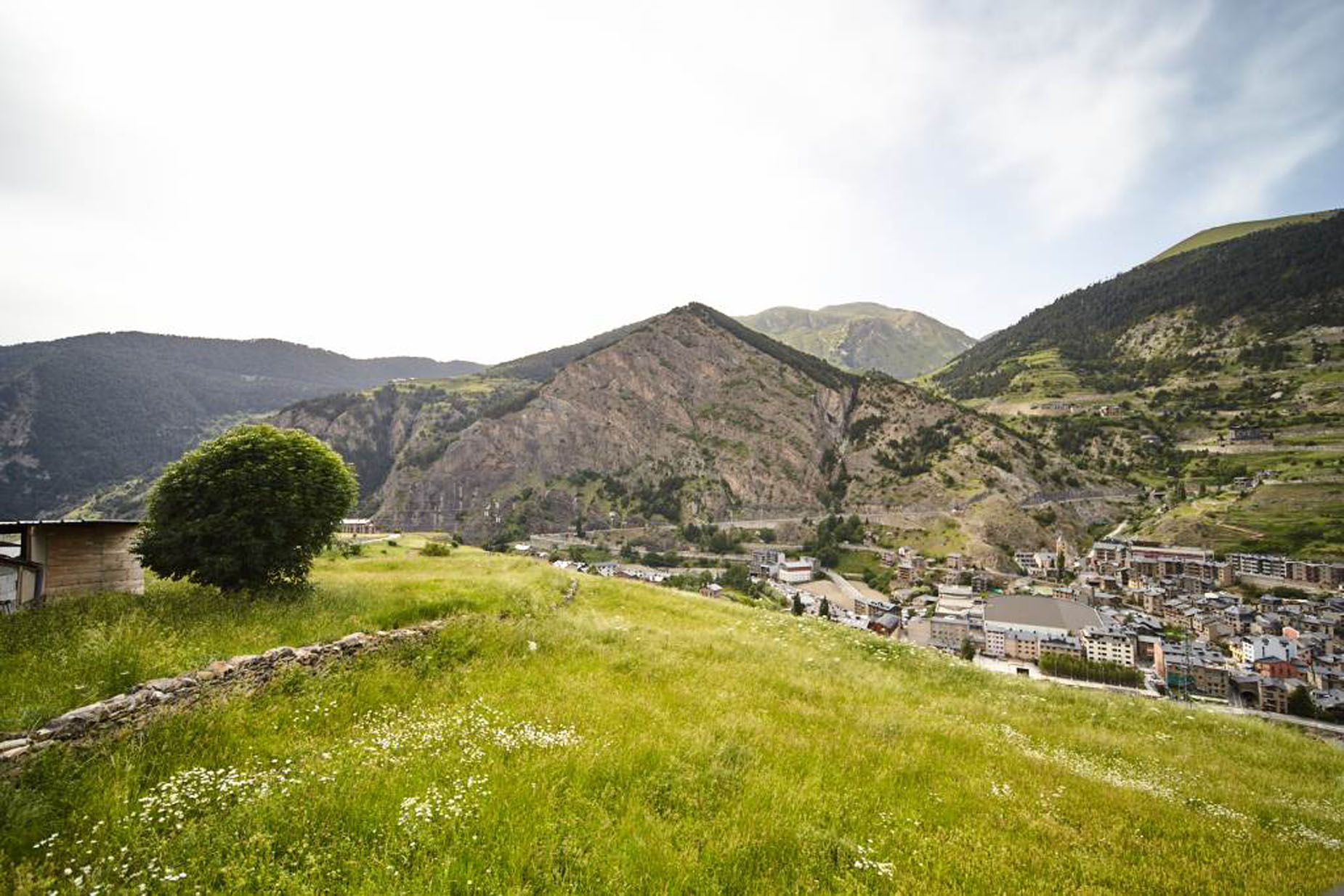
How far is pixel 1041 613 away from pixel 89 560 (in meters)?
106

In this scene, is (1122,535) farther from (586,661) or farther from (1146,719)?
(586,661)

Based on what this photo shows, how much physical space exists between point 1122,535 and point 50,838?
560 ft

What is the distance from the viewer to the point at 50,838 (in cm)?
452

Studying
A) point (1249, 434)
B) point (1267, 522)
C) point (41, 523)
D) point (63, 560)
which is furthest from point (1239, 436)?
point (41, 523)

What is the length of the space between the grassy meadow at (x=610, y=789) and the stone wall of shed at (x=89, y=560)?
2.46 metres

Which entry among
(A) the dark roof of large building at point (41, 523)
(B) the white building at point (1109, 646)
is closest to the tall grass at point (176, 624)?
(A) the dark roof of large building at point (41, 523)

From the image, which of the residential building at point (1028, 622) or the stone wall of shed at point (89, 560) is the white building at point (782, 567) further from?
the stone wall of shed at point (89, 560)

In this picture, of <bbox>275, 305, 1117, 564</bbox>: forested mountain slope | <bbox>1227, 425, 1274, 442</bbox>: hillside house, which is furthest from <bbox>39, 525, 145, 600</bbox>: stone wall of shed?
<bbox>1227, 425, 1274, 442</bbox>: hillside house

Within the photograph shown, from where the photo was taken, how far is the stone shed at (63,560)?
12.6m

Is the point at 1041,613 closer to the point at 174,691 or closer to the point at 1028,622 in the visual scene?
the point at 1028,622

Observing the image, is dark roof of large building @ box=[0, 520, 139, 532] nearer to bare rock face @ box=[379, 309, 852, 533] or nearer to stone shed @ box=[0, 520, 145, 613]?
stone shed @ box=[0, 520, 145, 613]

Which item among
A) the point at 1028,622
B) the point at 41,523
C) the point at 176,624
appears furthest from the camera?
the point at 1028,622

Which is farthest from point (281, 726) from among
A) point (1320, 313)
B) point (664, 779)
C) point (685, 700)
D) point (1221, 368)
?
point (1320, 313)

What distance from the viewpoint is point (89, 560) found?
14.5m
